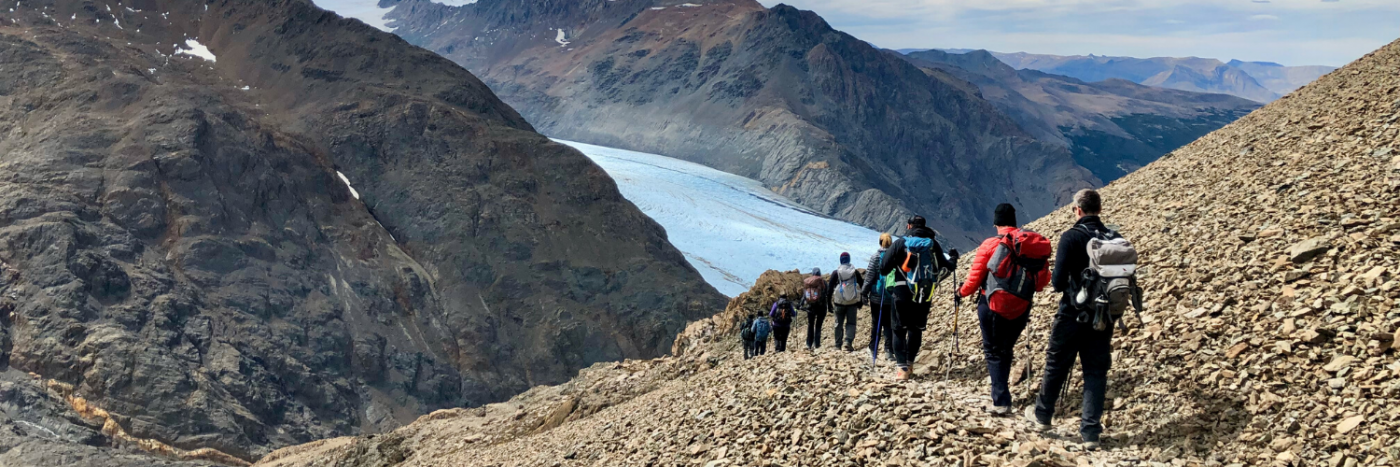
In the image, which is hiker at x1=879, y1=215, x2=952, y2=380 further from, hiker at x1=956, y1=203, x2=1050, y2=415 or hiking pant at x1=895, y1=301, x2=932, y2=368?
hiker at x1=956, y1=203, x2=1050, y2=415

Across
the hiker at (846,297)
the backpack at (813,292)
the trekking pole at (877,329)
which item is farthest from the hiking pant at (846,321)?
the trekking pole at (877,329)

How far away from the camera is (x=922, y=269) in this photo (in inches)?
481

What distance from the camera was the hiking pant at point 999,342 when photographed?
1008 centimetres

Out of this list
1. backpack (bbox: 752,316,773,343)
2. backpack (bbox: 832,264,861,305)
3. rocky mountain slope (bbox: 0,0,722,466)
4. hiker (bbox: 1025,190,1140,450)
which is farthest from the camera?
rocky mountain slope (bbox: 0,0,722,466)

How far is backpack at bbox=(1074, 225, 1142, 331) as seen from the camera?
8758 millimetres

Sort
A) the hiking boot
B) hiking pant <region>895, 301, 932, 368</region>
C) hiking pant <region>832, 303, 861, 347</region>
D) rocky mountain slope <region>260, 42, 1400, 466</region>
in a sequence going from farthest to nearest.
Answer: hiking pant <region>832, 303, 861, 347</region>
hiking pant <region>895, 301, 932, 368</region>
the hiking boot
rocky mountain slope <region>260, 42, 1400, 466</region>

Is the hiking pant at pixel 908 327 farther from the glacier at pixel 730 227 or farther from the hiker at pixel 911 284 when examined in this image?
the glacier at pixel 730 227

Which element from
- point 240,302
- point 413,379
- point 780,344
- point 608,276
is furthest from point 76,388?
point 780,344

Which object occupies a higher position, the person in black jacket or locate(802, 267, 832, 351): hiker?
the person in black jacket

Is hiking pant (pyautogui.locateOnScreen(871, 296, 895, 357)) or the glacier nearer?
hiking pant (pyautogui.locateOnScreen(871, 296, 895, 357))

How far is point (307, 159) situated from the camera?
3243 inches

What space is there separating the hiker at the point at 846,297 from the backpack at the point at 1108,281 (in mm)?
7926

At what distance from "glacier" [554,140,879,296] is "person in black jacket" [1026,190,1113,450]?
92877 millimetres

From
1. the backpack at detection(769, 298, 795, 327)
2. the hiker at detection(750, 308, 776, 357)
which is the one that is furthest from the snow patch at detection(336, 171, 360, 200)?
the backpack at detection(769, 298, 795, 327)
